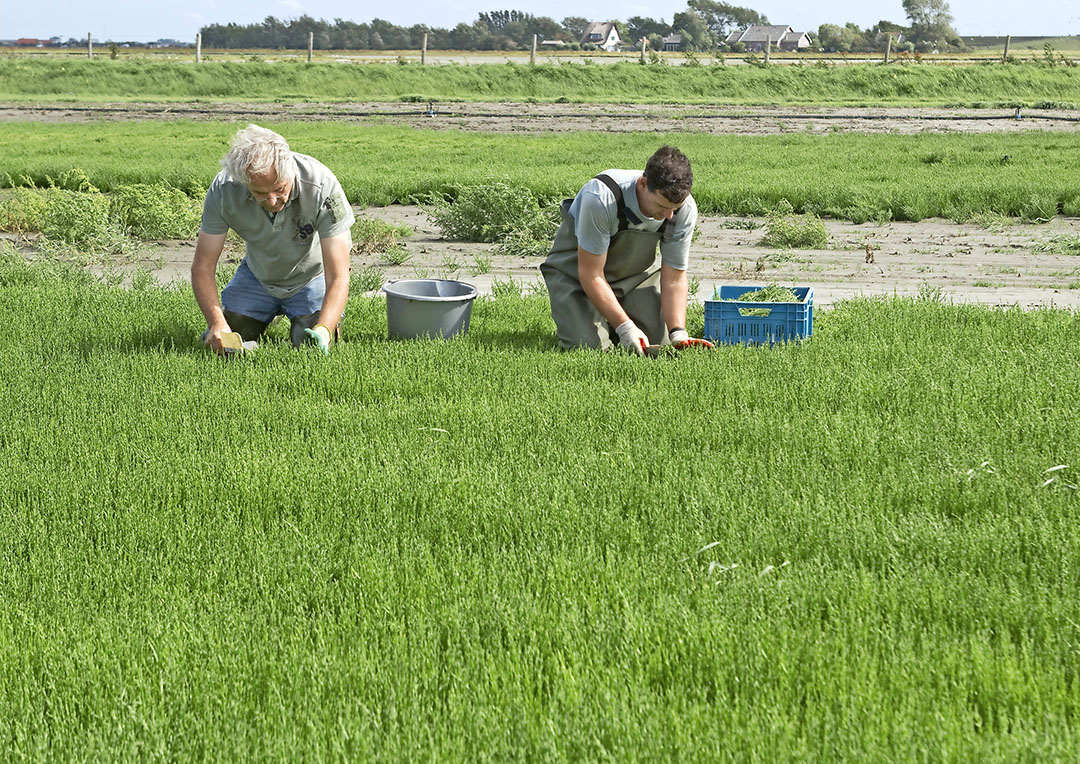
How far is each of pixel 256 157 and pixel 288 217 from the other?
2.21 ft

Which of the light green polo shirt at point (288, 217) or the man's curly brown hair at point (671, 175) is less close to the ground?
the man's curly brown hair at point (671, 175)

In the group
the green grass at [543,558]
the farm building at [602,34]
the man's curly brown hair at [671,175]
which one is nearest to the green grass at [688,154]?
the man's curly brown hair at [671,175]

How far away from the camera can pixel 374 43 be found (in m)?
90.7

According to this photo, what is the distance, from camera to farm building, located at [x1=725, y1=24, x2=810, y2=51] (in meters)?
89.3

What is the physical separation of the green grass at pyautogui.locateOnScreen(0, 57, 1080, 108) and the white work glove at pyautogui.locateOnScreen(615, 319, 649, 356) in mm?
29154

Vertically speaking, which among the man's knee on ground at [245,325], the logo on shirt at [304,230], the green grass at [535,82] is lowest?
the man's knee on ground at [245,325]

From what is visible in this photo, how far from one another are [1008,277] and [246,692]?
304 inches

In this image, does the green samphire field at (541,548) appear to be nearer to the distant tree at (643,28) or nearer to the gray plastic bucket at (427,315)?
the gray plastic bucket at (427,315)

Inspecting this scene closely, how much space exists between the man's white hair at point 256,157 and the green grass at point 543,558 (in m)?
0.99

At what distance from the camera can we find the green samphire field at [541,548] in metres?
2.51

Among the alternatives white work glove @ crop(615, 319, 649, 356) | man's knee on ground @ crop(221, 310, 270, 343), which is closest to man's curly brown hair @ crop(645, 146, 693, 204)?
white work glove @ crop(615, 319, 649, 356)

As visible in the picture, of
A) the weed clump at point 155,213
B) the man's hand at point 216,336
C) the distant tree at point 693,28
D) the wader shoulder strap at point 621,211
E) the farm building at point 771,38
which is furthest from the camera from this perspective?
the distant tree at point 693,28

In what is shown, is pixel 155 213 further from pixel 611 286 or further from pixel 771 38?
pixel 771 38

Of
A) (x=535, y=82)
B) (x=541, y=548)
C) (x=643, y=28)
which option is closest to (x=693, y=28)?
(x=643, y=28)
